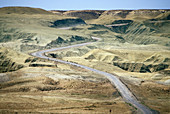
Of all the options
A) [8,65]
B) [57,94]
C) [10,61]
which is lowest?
[57,94]

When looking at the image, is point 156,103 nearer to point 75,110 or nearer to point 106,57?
point 75,110

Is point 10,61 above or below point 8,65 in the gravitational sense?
above

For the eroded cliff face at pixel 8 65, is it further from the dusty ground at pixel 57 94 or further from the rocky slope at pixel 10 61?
the dusty ground at pixel 57 94

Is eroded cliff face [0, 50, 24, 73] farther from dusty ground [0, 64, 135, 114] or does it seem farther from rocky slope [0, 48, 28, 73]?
dusty ground [0, 64, 135, 114]

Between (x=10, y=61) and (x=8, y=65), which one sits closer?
(x=8, y=65)

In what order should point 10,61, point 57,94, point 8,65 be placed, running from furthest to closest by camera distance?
point 10,61 < point 8,65 < point 57,94

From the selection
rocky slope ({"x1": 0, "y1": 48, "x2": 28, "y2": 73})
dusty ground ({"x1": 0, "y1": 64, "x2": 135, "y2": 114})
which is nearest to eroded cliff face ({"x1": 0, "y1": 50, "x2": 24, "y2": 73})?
rocky slope ({"x1": 0, "y1": 48, "x2": 28, "y2": 73})

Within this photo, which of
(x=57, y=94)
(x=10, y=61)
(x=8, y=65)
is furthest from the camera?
(x=10, y=61)

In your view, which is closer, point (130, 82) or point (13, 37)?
point (130, 82)

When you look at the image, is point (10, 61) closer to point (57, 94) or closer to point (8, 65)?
point (8, 65)

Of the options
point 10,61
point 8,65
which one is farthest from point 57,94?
point 10,61

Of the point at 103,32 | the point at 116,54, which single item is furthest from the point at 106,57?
the point at 103,32
